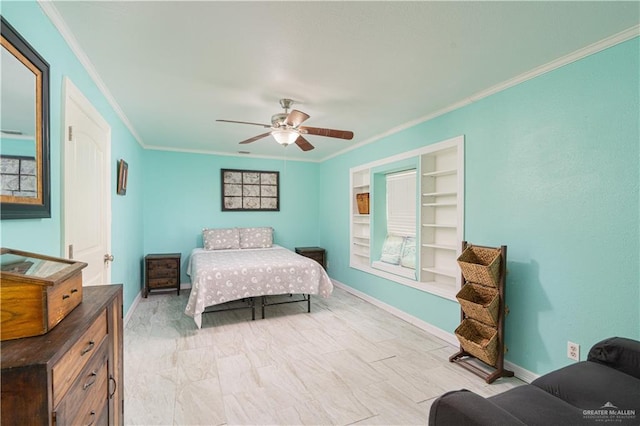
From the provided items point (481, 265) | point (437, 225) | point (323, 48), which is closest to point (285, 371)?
point (481, 265)

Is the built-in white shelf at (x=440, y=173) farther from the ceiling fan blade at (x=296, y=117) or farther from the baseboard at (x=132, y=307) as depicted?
the baseboard at (x=132, y=307)

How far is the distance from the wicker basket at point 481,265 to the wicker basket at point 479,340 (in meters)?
0.40

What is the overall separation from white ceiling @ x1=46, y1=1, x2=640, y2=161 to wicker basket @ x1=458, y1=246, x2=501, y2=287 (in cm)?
145

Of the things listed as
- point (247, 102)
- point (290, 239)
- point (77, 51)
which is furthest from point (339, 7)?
point (290, 239)

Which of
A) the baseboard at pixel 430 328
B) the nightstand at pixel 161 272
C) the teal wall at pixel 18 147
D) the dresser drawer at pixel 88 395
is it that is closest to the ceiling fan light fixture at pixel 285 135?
the teal wall at pixel 18 147

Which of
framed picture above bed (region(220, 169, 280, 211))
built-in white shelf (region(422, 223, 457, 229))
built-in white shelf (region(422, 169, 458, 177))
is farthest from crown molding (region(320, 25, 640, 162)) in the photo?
framed picture above bed (region(220, 169, 280, 211))

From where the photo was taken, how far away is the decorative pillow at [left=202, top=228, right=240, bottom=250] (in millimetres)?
5102

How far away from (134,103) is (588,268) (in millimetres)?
4161

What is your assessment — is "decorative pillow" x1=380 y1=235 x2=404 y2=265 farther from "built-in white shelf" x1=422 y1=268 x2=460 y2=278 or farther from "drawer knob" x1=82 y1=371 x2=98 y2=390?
"drawer knob" x1=82 y1=371 x2=98 y2=390

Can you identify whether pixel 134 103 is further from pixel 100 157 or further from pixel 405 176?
pixel 405 176

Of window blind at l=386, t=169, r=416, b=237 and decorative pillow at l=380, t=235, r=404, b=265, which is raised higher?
window blind at l=386, t=169, r=416, b=237

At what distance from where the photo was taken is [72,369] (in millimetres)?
915

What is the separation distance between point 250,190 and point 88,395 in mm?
4860

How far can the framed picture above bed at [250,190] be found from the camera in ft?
18.3
